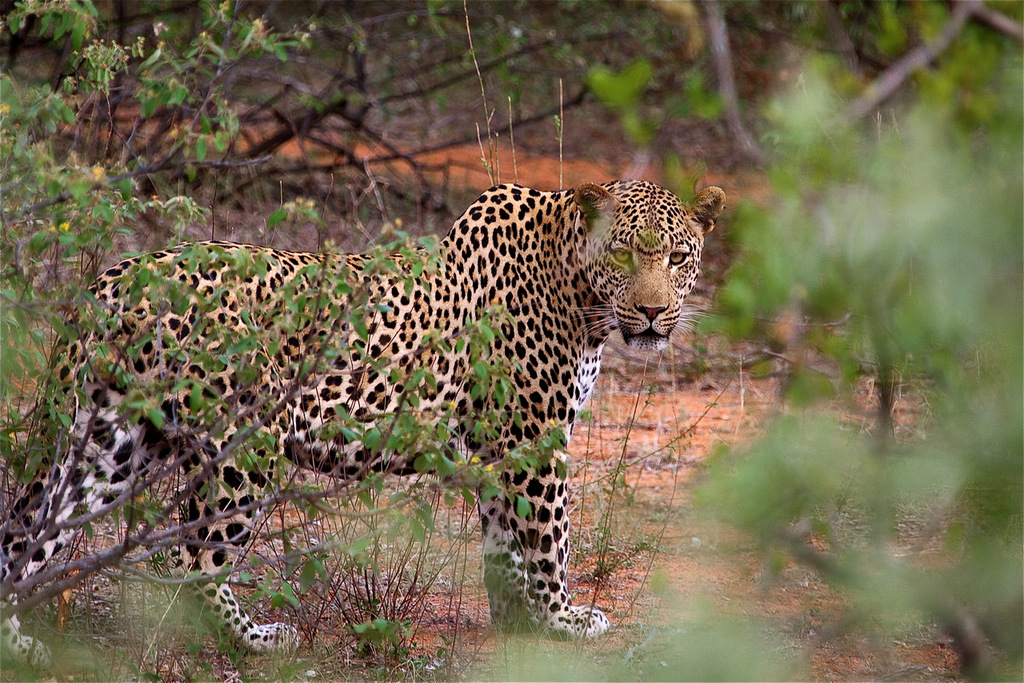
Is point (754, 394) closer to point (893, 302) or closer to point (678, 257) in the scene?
point (678, 257)

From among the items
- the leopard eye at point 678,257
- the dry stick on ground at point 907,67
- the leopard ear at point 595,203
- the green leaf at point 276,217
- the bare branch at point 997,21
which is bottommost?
the green leaf at point 276,217

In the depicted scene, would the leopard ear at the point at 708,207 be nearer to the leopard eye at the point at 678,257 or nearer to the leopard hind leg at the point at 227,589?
Result: the leopard eye at the point at 678,257

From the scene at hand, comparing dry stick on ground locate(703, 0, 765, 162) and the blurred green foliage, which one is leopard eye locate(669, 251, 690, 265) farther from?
dry stick on ground locate(703, 0, 765, 162)

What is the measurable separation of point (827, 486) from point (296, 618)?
349 centimetres

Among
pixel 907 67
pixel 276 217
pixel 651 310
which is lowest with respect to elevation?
pixel 651 310

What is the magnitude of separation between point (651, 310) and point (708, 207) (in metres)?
0.68

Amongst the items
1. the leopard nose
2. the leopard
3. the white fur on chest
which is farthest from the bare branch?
the white fur on chest

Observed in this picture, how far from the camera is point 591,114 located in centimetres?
1672

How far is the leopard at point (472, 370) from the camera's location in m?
4.36

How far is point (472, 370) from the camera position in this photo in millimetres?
4473

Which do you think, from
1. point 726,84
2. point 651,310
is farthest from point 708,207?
point 726,84

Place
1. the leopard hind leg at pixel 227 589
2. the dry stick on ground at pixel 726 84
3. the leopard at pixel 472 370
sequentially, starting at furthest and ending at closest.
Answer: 1. the leopard hind leg at pixel 227 589
2. the leopard at pixel 472 370
3. the dry stick on ground at pixel 726 84

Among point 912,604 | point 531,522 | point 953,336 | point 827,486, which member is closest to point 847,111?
point 953,336

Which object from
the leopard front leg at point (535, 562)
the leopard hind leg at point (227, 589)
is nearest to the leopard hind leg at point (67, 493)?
the leopard hind leg at point (227, 589)
